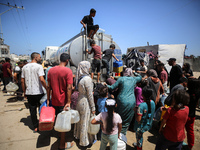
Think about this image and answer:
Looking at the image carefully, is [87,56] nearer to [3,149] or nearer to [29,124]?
[29,124]

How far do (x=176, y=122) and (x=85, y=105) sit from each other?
5.39ft

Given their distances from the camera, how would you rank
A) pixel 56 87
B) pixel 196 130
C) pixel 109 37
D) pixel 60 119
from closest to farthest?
pixel 60 119 < pixel 56 87 < pixel 196 130 < pixel 109 37

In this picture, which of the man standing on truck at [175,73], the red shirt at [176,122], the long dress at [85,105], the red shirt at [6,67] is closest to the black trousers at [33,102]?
the long dress at [85,105]

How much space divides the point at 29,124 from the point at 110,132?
120 inches

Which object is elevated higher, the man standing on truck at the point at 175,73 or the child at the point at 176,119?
the man standing on truck at the point at 175,73

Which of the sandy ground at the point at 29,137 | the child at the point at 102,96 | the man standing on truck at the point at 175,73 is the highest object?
the man standing on truck at the point at 175,73

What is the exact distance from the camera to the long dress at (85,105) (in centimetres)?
219

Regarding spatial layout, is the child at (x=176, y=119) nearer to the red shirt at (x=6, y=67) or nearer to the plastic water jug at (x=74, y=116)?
the plastic water jug at (x=74, y=116)

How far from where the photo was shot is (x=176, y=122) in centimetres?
163

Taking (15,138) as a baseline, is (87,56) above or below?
above

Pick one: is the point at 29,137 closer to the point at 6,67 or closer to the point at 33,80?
the point at 33,80

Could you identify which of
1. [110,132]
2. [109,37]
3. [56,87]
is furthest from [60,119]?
[109,37]

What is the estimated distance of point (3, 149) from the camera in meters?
2.40

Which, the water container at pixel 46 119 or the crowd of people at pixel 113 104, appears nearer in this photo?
the crowd of people at pixel 113 104
